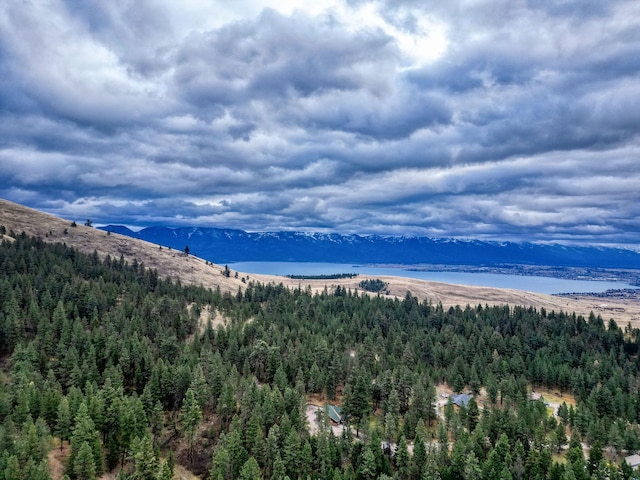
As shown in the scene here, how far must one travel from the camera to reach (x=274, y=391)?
90438 millimetres

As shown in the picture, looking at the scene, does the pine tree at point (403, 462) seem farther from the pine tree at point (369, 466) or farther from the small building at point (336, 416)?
the small building at point (336, 416)

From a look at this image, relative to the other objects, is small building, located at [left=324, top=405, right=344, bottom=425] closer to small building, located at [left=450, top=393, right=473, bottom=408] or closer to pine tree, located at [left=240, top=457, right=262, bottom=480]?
small building, located at [left=450, top=393, right=473, bottom=408]

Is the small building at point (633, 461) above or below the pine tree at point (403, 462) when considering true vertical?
above

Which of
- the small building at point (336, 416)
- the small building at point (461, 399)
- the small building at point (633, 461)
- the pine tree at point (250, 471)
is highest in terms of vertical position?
the small building at point (633, 461)

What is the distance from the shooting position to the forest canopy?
2827 inches

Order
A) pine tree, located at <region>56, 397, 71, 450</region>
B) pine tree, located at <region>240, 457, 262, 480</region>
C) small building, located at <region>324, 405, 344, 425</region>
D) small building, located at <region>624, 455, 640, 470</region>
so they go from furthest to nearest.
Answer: small building, located at <region>324, 405, 344, 425</region> < small building, located at <region>624, 455, 640, 470</region> < pine tree, located at <region>56, 397, 71, 450</region> < pine tree, located at <region>240, 457, 262, 480</region>

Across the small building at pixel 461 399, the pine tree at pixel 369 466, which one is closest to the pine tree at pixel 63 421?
the pine tree at pixel 369 466

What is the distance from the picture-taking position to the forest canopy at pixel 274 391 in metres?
71.8

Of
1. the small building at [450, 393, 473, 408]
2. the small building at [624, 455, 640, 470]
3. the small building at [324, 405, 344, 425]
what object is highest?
the small building at [624, 455, 640, 470]

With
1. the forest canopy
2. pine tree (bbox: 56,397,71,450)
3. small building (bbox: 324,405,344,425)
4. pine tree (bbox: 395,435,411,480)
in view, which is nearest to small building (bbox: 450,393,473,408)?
the forest canopy

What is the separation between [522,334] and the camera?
169375 millimetres

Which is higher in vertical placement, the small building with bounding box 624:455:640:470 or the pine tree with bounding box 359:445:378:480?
the small building with bounding box 624:455:640:470

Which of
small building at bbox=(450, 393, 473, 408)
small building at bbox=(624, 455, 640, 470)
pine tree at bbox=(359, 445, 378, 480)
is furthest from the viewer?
small building at bbox=(450, 393, 473, 408)

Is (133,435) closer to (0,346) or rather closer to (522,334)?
(0,346)
